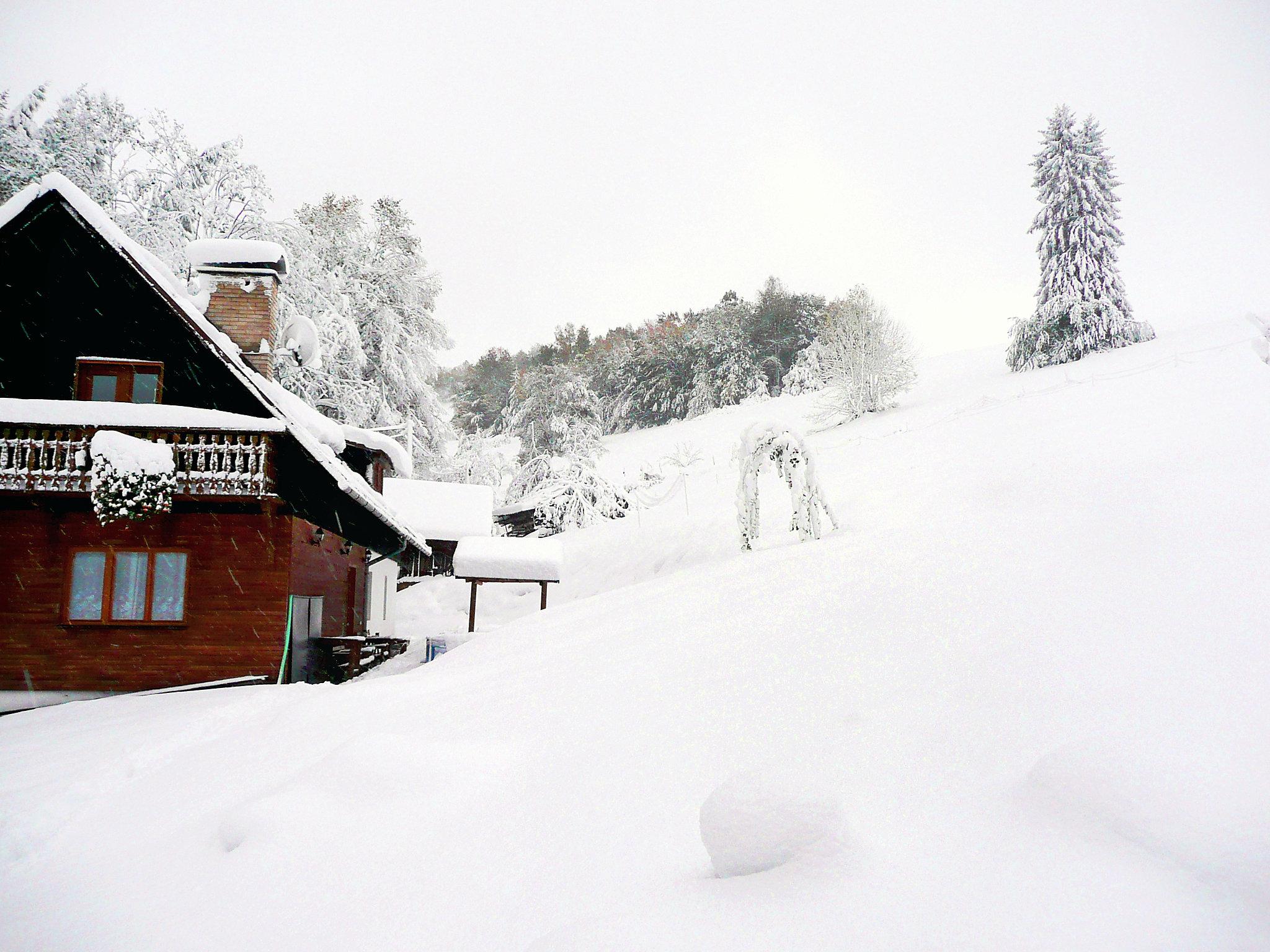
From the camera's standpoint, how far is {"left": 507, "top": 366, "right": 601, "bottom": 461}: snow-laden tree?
1296 inches

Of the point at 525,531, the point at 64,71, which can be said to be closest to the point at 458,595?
the point at 525,531

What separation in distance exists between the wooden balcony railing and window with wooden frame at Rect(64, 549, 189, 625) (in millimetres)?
1378

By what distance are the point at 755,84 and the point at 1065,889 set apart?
136ft

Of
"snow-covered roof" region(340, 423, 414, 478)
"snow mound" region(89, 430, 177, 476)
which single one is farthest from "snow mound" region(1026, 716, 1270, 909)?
"snow-covered roof" region(340, 423, 414, 478)

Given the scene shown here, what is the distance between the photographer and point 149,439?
10.6 m

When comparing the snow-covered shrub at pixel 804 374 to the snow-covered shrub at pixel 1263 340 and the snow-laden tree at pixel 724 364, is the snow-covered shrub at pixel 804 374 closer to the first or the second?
the snow-laden tree at pixel 724 364

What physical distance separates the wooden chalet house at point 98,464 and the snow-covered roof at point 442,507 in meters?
10.5

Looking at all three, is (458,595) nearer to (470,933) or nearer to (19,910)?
(19,910)

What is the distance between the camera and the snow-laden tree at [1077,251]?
970 inches

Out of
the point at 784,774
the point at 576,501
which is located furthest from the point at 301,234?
the point at 784,774

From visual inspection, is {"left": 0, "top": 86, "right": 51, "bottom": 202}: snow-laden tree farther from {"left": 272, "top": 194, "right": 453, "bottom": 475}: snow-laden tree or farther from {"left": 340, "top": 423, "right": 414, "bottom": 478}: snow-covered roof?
{"left": 340, "top": 423, "right": 414, "bottom": 478}: snow-covered roof

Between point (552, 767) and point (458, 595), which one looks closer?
point (552, 767)

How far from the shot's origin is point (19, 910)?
3.92m

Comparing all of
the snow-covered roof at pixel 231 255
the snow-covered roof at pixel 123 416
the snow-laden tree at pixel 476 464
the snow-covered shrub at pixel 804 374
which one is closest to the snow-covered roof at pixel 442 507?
the snow-laden tree at pixel 476 464
